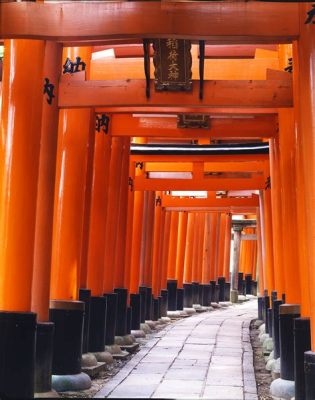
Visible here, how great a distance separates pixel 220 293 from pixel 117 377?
2148 cm

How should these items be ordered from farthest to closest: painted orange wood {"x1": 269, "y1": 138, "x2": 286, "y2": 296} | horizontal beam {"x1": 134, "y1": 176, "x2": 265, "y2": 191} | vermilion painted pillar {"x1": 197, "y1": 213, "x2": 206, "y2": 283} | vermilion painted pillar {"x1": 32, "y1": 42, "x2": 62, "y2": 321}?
vermilion painted pillar {"x1": 197, "y1": 213, "x2": 206, "y2": 283} < horizontal beam {"x1": 134, "y1": 176, "x2": 265, "y2": 191} < painted orange wood {"x1": 269, "y1": 138, "x2": 286, "y2": 296} < vermilion painted pillar {"x1": 32, "y1": 42, "x2": 62, "y2": 321}

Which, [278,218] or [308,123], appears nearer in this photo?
[308,123]

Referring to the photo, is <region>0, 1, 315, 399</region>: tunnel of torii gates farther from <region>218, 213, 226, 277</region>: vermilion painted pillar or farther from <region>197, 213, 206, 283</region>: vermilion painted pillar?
<region>218, 213, 226, 277</region>: vermilion painted pillar

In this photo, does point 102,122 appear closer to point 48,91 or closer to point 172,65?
point 48,91

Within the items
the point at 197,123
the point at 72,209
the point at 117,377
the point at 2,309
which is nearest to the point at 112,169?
the point at 197,123

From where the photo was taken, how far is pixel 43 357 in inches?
271

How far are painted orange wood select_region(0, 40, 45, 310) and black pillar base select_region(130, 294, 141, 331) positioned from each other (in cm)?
854

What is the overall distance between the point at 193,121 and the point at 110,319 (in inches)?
149

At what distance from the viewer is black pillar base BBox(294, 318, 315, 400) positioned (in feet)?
20.9

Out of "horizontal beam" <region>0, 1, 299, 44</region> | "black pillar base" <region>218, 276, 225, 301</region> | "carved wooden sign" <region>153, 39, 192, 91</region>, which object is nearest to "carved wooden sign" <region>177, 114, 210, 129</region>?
"carved wooden sign" <region>153, 39, 192, 91</region>

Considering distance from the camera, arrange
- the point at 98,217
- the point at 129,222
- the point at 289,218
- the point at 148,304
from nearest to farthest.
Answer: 1. the point at 289,218
2. the point at 98,217
3. the point at 129,222
4. the point at 148,304

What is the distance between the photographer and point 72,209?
8305mm

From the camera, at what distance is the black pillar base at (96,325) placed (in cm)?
988

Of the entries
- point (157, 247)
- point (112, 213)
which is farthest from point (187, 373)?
point (157, 247)
